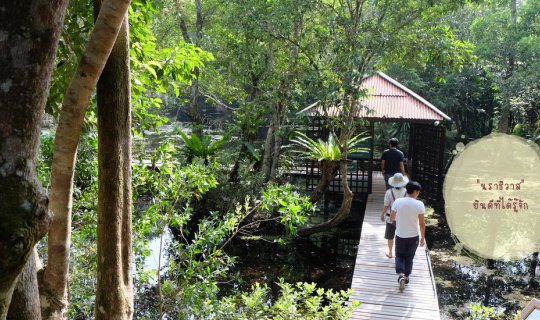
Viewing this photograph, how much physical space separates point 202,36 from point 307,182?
4.54 metres

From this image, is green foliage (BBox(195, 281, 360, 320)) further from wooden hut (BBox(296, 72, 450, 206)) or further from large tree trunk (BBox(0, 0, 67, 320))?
wooden hut (BBox(296, 72, 450, 206))

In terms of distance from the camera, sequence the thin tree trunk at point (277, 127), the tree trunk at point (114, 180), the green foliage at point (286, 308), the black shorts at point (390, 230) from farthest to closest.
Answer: the thin tree trunk at point (277, 127)
the black shorts at point (390, 230)
the green foliage at point (286, 308)
the tree trunk at point (114, 180)

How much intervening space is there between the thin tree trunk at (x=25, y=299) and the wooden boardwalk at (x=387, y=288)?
13.3 feet

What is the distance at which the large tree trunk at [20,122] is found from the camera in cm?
124

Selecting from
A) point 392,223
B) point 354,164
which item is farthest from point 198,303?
point 354,164

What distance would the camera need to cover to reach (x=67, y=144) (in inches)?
83.9

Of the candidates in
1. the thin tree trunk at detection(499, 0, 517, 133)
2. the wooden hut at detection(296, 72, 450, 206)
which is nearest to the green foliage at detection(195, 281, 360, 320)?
the wooden hut at detection(296, 72, 450, 206)

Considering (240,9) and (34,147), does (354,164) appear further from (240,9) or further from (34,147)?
(34,147)

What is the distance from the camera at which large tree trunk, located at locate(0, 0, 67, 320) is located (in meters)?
1.24

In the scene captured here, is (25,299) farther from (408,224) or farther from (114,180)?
(408,224)

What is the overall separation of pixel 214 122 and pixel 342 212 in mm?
6455

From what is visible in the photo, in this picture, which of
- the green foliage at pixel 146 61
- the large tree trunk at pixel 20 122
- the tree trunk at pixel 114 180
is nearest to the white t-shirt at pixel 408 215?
the green foliage at pixel 146 61

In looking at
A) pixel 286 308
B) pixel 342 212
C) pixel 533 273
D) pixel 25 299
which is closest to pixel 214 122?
pixel 342 212

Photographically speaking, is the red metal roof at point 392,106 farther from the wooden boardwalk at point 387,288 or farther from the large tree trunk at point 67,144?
the large tree trunk at point 67,144
